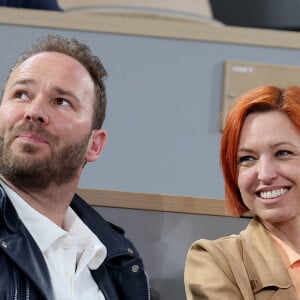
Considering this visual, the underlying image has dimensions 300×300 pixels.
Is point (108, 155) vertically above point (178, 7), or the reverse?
point (178, 7)

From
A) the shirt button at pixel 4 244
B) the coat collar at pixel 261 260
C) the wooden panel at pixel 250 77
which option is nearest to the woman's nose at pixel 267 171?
the coat collar at pixel 261 260

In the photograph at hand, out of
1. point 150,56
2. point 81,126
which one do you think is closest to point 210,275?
point 81,126

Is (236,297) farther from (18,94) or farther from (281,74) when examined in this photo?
(281,74)

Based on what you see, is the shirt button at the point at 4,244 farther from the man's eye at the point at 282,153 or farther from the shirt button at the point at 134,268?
the man's eye at the point at 282,153

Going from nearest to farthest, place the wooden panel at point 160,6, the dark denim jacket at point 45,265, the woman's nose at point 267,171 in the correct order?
the dark denim jacket at point 45,265, the woman's nose at point 267,171, the wooden panel at point 160,6

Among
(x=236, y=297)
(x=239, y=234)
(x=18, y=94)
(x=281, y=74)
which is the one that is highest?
(x=281, y=74)

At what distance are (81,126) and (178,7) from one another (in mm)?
756

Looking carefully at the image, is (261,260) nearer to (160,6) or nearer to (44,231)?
(44,231)

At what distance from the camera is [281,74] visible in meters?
2.12

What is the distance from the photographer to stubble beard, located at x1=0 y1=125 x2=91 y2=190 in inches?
52.5

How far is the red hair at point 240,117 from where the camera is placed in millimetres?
1503

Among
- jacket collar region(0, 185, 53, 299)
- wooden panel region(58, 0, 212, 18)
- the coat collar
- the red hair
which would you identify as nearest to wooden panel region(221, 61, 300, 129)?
wooden panel region(58, 0, 212, 18)

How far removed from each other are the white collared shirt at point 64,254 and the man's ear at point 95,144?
191 mm

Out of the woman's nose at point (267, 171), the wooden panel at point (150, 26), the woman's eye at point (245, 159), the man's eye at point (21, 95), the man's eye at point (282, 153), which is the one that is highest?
the wooden panel at point (150, 26)
